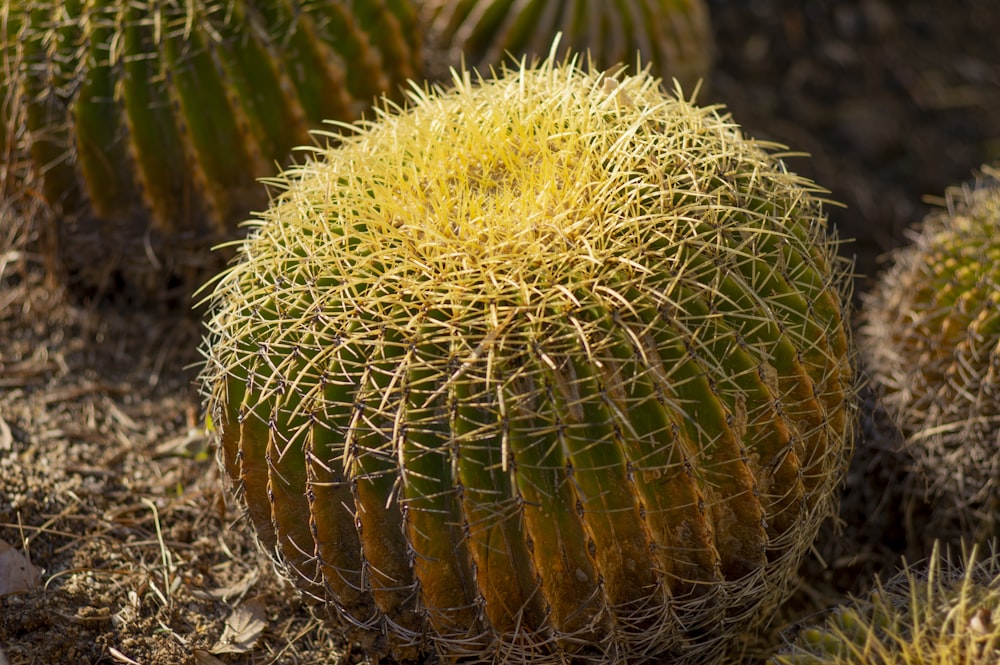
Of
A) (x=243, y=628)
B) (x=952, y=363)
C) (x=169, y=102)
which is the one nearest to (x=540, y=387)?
(x=243, y=628)

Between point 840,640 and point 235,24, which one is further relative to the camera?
point 235,24

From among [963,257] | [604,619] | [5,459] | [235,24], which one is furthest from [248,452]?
[963,257]

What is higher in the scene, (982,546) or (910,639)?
(910,639)

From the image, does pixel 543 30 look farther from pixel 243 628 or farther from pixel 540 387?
pixel 243 628

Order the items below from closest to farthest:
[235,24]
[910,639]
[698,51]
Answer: [910,639] → [235,24] → [698,51]

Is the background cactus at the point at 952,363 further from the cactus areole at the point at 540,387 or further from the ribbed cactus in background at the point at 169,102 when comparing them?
the ribbed cactus in background at the point at 169,102

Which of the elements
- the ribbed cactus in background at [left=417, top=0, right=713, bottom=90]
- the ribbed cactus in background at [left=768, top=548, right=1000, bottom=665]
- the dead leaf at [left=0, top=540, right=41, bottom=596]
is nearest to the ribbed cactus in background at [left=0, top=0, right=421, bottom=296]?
the ribbed cactus in background at [left=417, top=0, right=713, bottom=90]

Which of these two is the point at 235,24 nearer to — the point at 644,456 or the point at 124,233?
the point at 124,233
